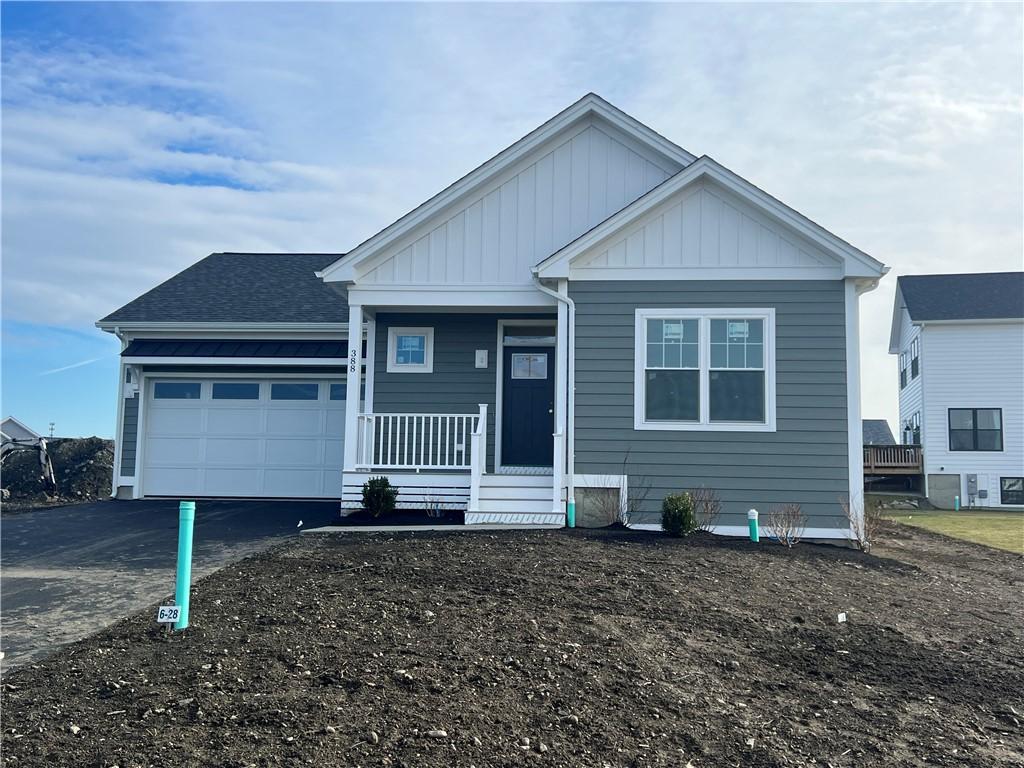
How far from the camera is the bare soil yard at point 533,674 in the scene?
10.7 ft

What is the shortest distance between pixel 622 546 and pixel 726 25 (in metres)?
6.52

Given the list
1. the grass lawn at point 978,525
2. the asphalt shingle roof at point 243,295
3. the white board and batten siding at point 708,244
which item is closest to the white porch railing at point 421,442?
the white board and batten siding at point 708,244

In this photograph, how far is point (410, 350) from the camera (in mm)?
11953

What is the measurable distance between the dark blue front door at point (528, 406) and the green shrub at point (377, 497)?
2.22 metres

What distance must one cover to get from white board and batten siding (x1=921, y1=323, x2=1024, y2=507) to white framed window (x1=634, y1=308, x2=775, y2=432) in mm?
16278

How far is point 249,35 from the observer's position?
915 cm

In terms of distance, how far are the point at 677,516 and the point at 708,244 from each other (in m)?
3.66

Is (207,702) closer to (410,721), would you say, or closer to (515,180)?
(410,721)

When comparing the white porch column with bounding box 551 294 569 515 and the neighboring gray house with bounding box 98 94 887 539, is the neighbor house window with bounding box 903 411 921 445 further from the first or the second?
the white porch column with bounding box 551 294 569 515

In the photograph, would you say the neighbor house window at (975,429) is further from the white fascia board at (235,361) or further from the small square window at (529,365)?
the white fascia board at (235,361)

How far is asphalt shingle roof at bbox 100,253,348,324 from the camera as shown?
13.9 meters

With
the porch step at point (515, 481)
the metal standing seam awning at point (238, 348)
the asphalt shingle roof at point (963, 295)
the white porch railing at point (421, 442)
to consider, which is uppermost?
the asphalt shingle roof at point (963, 295)

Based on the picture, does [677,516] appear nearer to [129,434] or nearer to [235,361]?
[235,361]

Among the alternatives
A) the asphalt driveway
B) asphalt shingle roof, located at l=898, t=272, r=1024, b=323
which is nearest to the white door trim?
the asphalt driveway
